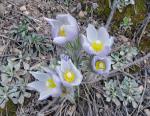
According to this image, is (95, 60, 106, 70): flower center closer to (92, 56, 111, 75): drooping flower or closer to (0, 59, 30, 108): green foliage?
(92, 56, 111, 75): drooping flower

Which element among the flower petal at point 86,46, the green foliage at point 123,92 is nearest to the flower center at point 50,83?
the flower petal at point 86,46

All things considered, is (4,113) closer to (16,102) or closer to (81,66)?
(16,102)

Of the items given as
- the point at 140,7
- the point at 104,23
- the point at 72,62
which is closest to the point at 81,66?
the point at 72,62

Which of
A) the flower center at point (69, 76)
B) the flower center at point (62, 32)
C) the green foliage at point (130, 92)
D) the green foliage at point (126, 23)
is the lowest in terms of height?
the green foliage at point (130, 92)

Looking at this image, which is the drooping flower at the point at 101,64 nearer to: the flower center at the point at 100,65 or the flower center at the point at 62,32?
the flower center at the point at 100,65

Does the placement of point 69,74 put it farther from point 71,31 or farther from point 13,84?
point 13,84

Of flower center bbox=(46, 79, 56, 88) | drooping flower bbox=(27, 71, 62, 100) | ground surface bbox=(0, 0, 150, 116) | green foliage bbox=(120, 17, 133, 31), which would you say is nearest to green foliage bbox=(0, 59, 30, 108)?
ground surface bbox=(0, 0, 150, 116)
